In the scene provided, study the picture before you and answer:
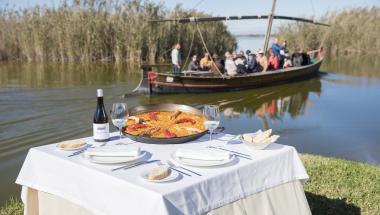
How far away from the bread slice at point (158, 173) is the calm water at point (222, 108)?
153 inches

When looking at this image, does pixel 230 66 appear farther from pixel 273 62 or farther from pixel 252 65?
pixel 273 62

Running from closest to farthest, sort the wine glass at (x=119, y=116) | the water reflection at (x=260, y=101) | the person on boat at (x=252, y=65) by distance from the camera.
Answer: the wine glass at (x=119, y=116)
the water reflection at (x=260, y=101)
the person on boat at (x=252, y=65)

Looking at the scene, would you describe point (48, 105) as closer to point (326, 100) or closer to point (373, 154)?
point (373, 154)

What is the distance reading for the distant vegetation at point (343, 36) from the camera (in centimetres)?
3400

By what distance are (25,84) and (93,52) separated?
29.5 ft

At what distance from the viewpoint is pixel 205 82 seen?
1532 centimetres

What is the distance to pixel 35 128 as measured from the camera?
9.47 metres

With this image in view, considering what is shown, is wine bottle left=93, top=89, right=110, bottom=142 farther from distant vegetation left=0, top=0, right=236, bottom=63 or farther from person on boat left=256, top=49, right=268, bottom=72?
distant vegetation left=0, top=0, right=236, bottom=63

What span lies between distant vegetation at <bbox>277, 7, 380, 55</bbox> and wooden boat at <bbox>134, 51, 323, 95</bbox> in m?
16.7

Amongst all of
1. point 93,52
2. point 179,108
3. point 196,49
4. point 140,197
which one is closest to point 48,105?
point 179,108

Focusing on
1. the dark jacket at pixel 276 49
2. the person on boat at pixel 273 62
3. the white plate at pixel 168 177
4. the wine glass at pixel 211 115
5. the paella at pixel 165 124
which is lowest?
the white plate at pixel 168 177

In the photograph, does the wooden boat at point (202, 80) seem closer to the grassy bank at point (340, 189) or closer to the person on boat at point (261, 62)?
the person on boat at point (261, 62)

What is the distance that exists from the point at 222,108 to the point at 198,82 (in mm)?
2076

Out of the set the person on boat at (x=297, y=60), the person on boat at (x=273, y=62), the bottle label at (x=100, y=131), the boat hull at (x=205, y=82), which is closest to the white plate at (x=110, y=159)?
the bottle label at (x=100, y=131)
